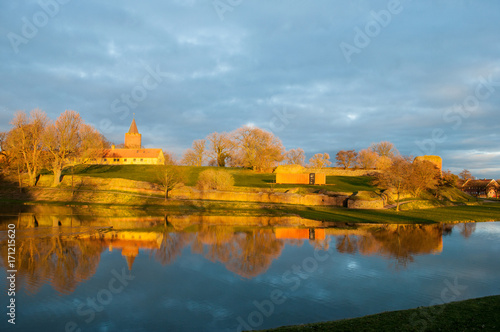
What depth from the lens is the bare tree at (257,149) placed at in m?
63.0

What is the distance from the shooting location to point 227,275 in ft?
42.8

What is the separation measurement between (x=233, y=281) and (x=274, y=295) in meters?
2.07

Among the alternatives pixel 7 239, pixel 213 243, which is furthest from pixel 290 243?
pixel 7 239

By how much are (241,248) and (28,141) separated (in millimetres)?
44755

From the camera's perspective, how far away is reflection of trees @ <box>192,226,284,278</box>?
14492 millimetres

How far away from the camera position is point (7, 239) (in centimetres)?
1772

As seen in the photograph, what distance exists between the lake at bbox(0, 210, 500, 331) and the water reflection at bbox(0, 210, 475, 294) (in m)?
0.07

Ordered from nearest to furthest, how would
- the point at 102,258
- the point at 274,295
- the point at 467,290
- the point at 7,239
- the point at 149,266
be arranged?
1. the point at 274,295
2. the point at 467,290
3. the point at 149,266
4. the point at 102,258
5. the point at 7,239

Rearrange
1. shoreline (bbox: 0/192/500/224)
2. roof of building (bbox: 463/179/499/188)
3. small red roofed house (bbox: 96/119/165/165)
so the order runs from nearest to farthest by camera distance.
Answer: shoreline (bbox: 0/192/500/224) → small red roofed house (bbox: 96/119/165/165) → roof of building (bbox: 463/179/499/188)

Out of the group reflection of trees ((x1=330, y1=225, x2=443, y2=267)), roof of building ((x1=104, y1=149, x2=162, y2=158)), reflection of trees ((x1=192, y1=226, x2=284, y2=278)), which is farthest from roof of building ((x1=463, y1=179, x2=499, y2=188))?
reflection of trees ((x1=192, y1=226, x2=284, y2=278))

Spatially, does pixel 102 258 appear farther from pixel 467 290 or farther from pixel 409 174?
pixel 409 174

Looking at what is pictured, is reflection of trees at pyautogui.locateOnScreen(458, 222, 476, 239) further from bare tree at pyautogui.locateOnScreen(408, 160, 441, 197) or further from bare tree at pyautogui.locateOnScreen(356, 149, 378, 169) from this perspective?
bare tree at pyautogui.locateOnScreen(356, 149, 378, 169)

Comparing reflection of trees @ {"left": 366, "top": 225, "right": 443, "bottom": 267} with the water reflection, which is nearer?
the water reflection

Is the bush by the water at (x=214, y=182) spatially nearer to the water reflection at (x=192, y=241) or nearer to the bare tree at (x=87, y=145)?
the water reflection at (x=192, y=241)
